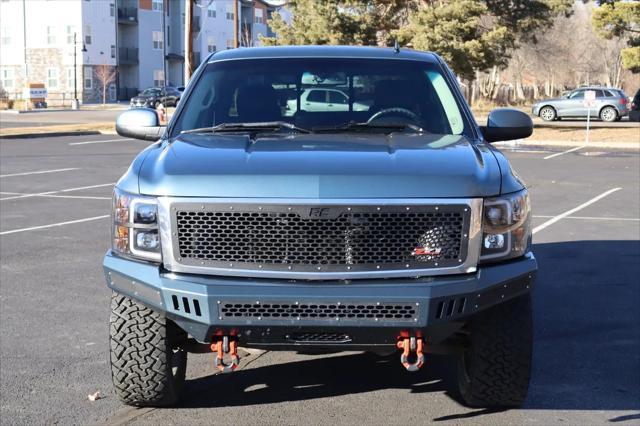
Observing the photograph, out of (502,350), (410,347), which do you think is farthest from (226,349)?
(502,350)

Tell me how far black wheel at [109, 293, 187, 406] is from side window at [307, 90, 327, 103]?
177 centimetres

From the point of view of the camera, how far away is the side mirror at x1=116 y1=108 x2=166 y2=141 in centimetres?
586

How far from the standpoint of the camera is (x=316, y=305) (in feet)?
13.4

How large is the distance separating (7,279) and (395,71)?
4.34m

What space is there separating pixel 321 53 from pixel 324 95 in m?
0.41

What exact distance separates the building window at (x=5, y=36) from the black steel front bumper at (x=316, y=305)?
81.7 metres

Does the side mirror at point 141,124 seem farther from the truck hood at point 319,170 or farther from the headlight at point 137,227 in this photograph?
the headlight at point 137,227

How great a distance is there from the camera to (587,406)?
16.6ft

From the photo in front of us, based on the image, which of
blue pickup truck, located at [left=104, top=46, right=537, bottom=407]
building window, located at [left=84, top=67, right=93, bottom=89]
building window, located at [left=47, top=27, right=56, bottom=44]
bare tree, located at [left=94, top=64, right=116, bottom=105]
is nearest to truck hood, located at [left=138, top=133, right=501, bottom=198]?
blue pickup truck, located at [left=104, top=46, right=537, bottom=407]

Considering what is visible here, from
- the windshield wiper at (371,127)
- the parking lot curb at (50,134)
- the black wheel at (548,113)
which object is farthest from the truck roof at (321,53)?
the black wheel at (548,113)

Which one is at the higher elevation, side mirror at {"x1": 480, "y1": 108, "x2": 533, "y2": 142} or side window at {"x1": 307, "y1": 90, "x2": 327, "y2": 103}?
side window at {"x1": 307, "y1": 90, "x2": 327, "y2": 103}

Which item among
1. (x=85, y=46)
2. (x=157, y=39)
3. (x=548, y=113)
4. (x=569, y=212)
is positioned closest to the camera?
(x=569, y=212)

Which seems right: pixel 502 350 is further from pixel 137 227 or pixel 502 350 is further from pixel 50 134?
pixel 50 134

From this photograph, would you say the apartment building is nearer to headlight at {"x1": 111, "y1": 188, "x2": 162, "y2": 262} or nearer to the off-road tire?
the off-road tire
